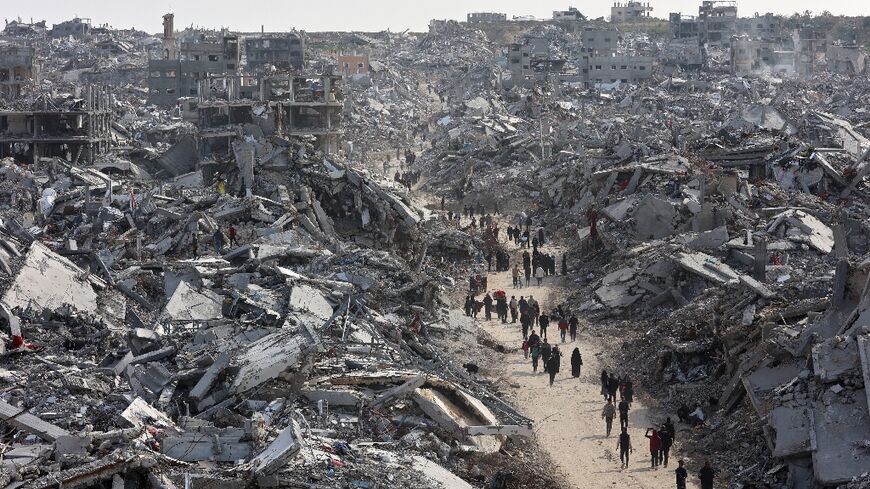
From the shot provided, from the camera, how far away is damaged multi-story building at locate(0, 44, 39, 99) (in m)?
63.6

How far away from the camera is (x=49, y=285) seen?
21.0 m

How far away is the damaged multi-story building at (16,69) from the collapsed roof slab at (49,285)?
Result: 142 ft

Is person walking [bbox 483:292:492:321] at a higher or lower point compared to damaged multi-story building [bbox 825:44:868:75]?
lower

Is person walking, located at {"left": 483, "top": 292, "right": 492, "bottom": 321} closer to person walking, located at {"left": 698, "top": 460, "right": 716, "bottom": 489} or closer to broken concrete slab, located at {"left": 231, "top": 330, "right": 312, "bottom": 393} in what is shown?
broken concrete slab, located at {"left": 231, "top": 330, "right": 312, "bottom": 393}

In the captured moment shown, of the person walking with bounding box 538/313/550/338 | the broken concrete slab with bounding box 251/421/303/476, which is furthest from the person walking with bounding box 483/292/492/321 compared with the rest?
the broken concrete slab with bounding box 251/421/303/476

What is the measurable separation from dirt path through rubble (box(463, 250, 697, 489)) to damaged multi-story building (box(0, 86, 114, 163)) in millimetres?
23417

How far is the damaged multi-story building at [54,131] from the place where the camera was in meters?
44.4

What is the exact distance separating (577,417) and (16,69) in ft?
172

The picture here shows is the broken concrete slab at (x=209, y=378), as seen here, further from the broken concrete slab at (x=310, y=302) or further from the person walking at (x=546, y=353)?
the person walking at (x=546, y=353)

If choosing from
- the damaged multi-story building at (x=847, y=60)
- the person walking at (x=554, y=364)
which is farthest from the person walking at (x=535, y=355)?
the damaged multi-story building at (x=847, y=60)

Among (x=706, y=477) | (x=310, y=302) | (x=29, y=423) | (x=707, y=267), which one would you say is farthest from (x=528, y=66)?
(x=29, y=423)

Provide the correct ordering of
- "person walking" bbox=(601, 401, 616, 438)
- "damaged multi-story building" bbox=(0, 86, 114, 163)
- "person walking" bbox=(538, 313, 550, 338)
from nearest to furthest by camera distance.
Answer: "person walking" bbox=(601, 401, 616, 438) < "person walking" bbox=(538, 313, 550, 338) < "damaged multi-story building" bbox=(0, 86, 114, 163)

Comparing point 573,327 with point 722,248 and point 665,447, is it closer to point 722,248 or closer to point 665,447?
point 722,248

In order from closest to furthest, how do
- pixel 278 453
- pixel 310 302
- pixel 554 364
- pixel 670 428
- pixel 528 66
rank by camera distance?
pixel 278 453 < pixel 670 428 < pixel 310 302 < pixel 554 364 < pixel 528 66
